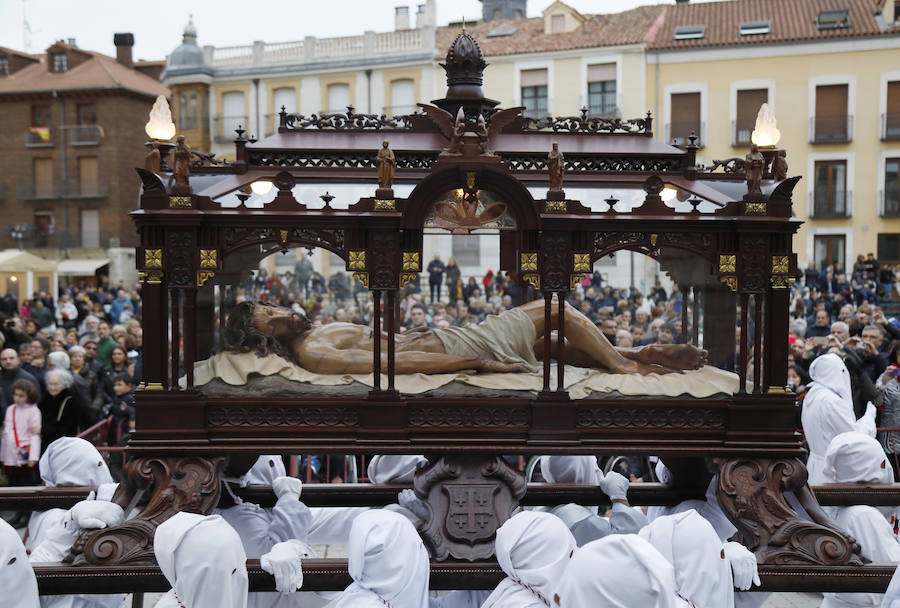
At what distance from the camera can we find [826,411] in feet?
22.9

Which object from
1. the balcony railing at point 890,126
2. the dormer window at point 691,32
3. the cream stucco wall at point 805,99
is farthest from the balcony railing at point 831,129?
the dormer window at point 691,32

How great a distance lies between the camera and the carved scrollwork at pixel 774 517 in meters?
5.17

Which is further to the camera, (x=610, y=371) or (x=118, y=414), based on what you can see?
(x=118, y=414)

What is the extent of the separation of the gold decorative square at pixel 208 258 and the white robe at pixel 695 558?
2764mm

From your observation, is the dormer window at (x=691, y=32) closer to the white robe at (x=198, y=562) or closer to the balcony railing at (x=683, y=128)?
the balcony railing at (x=683, y=128)

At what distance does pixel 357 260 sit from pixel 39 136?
33724 mm

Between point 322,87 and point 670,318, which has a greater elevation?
point 322,87

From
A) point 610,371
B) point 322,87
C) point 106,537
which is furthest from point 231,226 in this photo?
point 322,87

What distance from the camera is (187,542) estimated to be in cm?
432

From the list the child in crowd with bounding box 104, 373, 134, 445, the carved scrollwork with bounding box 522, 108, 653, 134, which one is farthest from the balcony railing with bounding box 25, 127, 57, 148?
the carved scrollwork with bounding box 522, 108, 653, 134

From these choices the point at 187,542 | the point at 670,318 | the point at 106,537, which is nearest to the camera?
the point at 187,542

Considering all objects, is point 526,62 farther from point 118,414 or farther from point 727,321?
point 727,321

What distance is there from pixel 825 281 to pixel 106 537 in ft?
49.1

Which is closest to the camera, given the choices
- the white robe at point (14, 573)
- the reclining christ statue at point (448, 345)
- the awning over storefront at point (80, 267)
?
the white robe at point (14, 573)
